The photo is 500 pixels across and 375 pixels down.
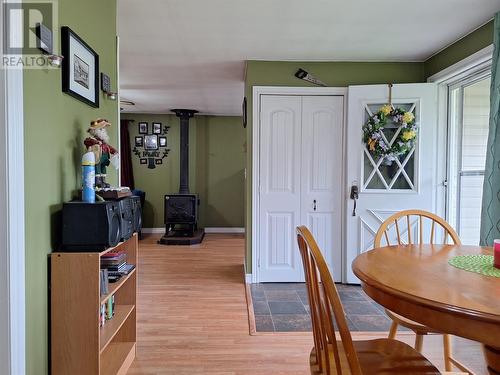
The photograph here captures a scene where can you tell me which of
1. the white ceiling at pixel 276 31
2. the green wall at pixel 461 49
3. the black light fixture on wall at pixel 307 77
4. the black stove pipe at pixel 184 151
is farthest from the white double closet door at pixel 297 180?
the black stove pipe at pixel 184 151

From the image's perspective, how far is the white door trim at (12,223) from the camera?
1206 millimetres

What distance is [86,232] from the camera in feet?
4.96

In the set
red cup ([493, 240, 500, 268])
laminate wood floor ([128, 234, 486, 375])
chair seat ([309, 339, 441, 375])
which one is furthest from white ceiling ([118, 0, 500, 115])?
Answer: laminate wood floor ([128, 234, 486, 375])

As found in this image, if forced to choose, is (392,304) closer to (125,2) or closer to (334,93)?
(125,2)

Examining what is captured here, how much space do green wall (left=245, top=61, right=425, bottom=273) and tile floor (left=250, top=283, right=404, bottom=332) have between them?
0.46 metres

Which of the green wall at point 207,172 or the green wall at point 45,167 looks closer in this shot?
the green wall at point 45,167

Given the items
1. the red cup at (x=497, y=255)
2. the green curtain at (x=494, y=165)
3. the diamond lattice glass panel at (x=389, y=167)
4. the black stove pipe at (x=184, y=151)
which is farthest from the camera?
the black stove pipe at (x=184, y=151)

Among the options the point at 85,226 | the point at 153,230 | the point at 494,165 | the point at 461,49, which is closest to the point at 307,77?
the point at 461,49

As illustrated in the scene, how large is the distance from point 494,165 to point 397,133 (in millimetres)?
1103

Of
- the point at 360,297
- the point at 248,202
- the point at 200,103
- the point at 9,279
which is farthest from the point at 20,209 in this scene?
the point at 200,103

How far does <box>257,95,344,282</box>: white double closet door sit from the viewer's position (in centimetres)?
374

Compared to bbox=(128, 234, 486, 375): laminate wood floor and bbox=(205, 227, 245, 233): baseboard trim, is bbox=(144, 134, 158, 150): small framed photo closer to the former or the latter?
bbox=(205, 227, 245, 233): baseboard trim

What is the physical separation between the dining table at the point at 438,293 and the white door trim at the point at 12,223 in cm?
122

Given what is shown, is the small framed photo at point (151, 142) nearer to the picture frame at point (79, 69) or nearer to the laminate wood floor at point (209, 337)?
the laminate wood floor at point (209, 337)
